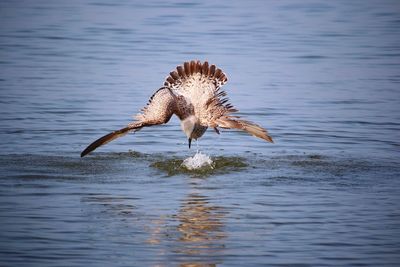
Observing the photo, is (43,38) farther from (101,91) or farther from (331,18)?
(331,18)

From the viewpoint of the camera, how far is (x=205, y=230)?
830 cm

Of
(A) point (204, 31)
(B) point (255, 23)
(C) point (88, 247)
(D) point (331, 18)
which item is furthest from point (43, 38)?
(C) point (88, 247)

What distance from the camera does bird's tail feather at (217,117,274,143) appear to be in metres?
10.2

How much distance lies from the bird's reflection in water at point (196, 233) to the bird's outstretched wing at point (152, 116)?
880mm

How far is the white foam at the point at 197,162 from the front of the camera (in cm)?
1054

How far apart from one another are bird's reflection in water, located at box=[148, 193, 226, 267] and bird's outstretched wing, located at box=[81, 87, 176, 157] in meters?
0.88

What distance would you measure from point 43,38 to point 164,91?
9.58 m

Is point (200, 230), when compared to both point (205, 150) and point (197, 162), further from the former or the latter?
point (205, 150)

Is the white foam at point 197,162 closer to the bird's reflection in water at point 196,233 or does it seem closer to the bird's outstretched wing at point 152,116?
the bird's outstretched wing at point 152,116

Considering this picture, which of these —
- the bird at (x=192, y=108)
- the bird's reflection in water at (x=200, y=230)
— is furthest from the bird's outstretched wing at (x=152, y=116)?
the bird's reflection in water at (x=200, y=230)

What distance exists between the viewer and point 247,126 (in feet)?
33.9

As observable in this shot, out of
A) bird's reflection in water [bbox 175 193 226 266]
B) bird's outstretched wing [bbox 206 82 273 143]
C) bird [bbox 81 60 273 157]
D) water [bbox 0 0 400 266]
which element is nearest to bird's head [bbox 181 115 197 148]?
bird [bbox 81 60 273 157]

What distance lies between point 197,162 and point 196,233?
2411 millimetres

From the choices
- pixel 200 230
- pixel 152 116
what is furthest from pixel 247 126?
pixel 200 230
